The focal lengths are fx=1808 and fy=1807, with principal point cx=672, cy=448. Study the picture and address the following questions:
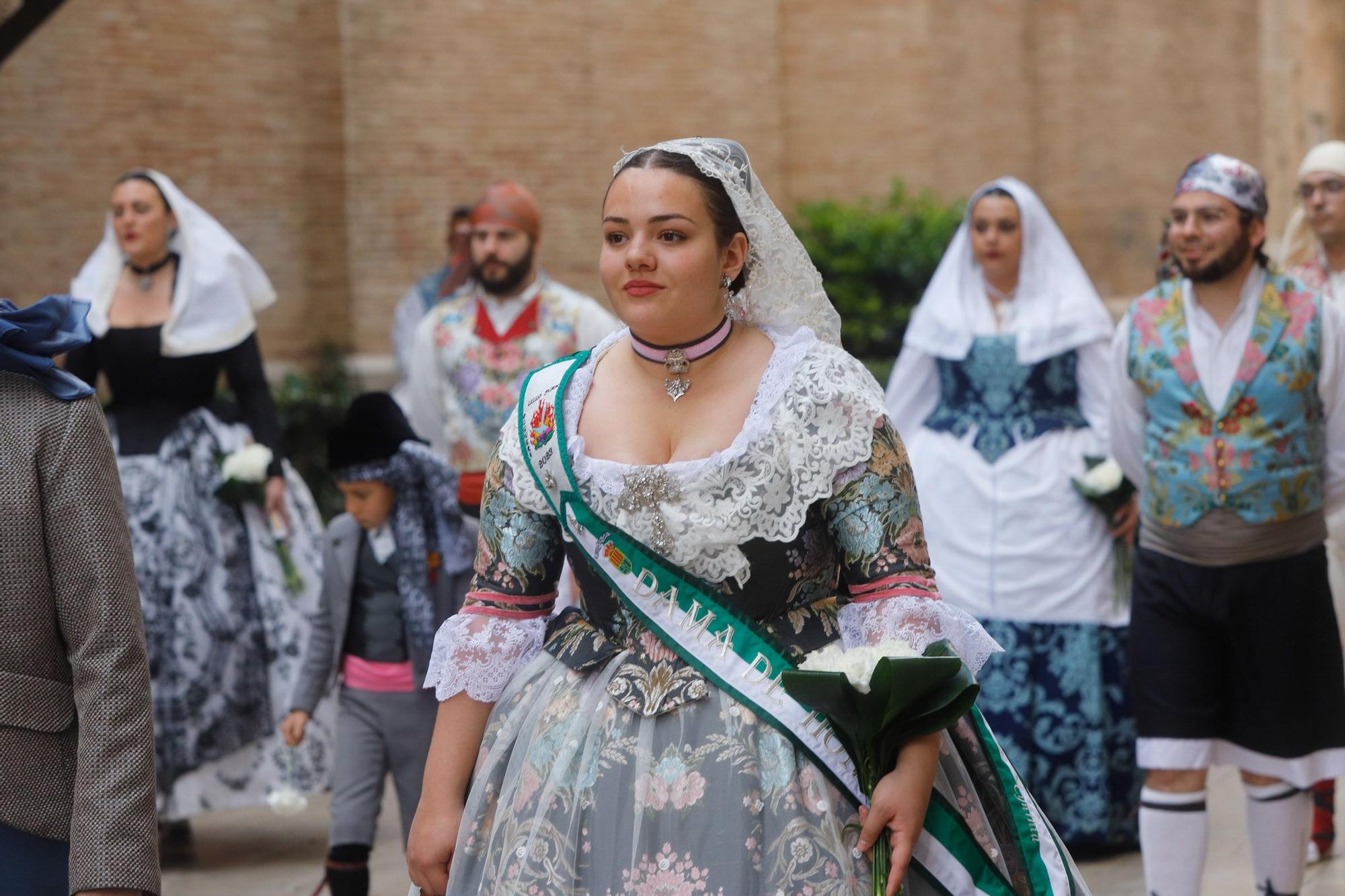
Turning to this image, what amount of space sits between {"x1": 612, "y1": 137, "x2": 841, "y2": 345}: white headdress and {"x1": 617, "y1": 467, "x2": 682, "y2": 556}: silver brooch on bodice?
0.42m

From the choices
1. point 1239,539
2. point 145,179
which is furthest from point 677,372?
point 145,179

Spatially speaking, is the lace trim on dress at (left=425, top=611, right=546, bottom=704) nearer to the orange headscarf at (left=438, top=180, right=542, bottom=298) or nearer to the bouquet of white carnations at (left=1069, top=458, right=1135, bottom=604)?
the bouquet of white carnations at (left=1069, top=458, right=1135, bottom=604)

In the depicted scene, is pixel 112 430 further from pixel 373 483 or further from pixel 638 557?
pixel 638 557

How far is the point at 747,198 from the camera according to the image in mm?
3219

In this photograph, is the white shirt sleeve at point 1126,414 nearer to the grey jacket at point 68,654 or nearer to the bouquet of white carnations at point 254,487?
the bouquet of white carnations at point 254,487

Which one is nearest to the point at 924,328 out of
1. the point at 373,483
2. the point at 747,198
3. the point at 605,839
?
the point at 373,483

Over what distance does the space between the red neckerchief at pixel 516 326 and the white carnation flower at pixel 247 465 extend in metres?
1.03

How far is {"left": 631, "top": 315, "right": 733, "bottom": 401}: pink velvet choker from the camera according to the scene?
326 centimetres

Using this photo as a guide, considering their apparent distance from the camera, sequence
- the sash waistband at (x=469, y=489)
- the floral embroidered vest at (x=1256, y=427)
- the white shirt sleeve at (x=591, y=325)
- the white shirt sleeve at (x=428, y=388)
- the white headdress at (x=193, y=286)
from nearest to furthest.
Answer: the floral embroidered vest at (x=1256, y=427) < the sash waistband at (x=469, y=489) < the white headdress at (x=193, y=286) < the white shirt sleeve at (x=591, y=325) < the white shirt sleeve at (x=428, y=388)

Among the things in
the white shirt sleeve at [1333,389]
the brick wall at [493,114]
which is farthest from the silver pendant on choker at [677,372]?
the brick wall at [493,114]

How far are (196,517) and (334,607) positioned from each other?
1454mm

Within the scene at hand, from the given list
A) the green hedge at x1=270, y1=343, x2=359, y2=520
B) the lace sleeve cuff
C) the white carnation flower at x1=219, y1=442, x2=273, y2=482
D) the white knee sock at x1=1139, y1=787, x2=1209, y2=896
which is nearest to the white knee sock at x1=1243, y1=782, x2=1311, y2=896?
the white knee sock at x1=1139, y1=787, x2=1209, y2=896

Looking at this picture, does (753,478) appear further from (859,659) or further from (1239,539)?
(1239,539)

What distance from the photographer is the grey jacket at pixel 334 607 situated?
18.8 ft
